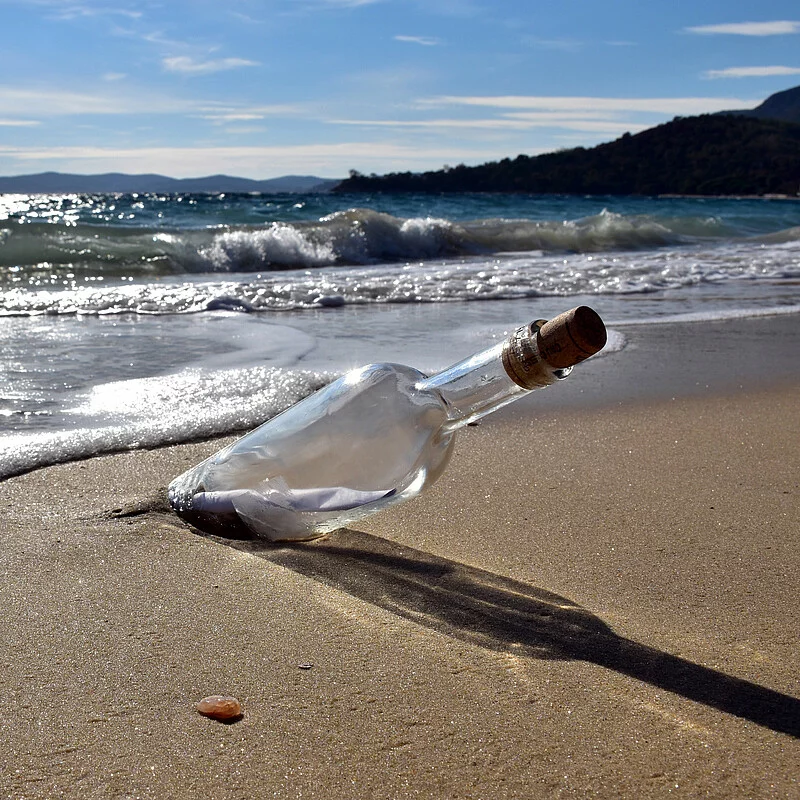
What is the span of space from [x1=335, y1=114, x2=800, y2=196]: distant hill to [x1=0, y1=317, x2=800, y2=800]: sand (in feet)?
143

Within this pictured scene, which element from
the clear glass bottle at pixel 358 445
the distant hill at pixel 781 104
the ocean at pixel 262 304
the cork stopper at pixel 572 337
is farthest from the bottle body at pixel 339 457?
the distant hill at pixel 781 104

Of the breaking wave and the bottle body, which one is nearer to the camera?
the bottle body

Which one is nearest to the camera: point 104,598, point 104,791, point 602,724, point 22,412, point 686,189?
point 104,791

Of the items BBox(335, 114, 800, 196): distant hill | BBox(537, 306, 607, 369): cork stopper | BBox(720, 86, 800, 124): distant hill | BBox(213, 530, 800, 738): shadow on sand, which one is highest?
BBox(720, 86, 800, 124): distant hill

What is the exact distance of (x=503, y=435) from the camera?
255 cm

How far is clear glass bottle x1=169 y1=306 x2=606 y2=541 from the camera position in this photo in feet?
4.58

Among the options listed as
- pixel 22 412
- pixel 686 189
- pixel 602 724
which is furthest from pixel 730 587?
pixel 686 189

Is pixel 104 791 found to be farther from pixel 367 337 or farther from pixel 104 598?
pixel 367 337

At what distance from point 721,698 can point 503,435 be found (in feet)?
4.63

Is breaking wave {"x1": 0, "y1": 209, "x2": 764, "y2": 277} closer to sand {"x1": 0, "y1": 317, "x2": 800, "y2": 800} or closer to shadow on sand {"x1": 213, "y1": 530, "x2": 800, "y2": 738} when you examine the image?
sand {"x1": 0, "y1": 317, "x2": 800, "y2": 800}

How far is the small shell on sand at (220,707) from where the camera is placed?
1.11 metres

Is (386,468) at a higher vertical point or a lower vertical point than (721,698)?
higher

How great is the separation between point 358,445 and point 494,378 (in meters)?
0.25

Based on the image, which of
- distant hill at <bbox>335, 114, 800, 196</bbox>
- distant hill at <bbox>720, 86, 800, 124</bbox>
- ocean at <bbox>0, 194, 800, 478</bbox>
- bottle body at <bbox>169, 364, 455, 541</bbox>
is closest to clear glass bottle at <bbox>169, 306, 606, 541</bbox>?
bottle body at <bbox>169, 364, 455, 541</bbox>
